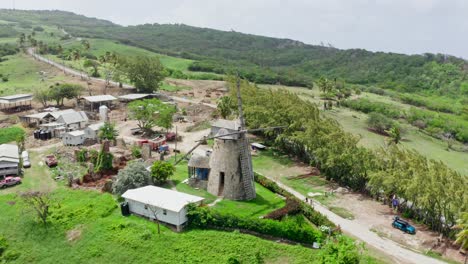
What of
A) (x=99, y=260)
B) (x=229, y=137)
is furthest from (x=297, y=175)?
(x=99, y=260)

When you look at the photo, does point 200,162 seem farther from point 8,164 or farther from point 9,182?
point 8,164

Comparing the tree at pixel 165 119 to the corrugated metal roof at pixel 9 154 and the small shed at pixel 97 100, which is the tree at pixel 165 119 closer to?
the corrugated metal roof at pixel 9 154

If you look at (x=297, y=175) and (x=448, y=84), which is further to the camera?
(x=448, y=84)

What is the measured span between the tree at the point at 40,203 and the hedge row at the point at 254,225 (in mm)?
14561

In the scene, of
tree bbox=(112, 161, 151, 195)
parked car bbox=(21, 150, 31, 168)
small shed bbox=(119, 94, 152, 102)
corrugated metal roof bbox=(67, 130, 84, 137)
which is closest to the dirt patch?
tree bbox=(112, 161, 151, 195)

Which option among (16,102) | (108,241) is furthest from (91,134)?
(16,102)

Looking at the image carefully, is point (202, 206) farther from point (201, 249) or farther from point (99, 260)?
point (99, 260)

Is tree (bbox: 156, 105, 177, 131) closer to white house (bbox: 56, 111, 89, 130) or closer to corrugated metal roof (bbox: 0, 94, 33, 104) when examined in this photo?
white house (bbox: 56, 111, 89, 130)

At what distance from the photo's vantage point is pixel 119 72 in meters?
107

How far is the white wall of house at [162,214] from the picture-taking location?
37625 mm

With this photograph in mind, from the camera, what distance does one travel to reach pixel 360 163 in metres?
49.0

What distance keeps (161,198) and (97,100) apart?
173 ft

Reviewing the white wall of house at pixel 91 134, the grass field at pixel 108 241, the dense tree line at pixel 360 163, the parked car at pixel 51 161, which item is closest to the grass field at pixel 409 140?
the dense tree line at pixel 360 163

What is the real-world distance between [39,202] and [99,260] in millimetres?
10090
